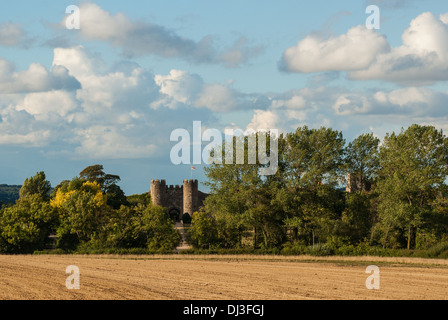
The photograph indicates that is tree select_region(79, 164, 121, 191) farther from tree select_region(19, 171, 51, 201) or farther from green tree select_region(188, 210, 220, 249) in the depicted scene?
green tree select_region(188, 210, 220, 249)

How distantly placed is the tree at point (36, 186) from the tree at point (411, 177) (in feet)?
222

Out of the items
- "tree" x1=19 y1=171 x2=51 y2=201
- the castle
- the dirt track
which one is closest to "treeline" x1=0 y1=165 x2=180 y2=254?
the dirt track

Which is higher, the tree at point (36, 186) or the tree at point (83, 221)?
the tree at point (36, 186)

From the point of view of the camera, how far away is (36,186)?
363 ft

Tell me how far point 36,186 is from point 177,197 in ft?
89.8

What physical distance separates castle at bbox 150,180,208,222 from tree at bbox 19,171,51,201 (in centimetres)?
2146

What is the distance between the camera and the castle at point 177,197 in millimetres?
103250

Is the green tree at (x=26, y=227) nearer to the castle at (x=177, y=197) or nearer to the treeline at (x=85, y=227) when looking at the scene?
the treeline at (x=85, y=227)

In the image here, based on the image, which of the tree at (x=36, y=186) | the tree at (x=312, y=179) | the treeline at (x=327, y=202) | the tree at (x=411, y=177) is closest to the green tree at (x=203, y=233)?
the treeline at (x=327, y=202)

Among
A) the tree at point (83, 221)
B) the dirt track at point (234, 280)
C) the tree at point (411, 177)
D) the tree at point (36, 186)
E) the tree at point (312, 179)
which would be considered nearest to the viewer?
the dirt track at point (234, 280)

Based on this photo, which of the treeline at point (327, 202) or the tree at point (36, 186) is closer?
the treeline at point (327, 202)

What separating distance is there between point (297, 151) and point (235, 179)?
7586 millimetres
